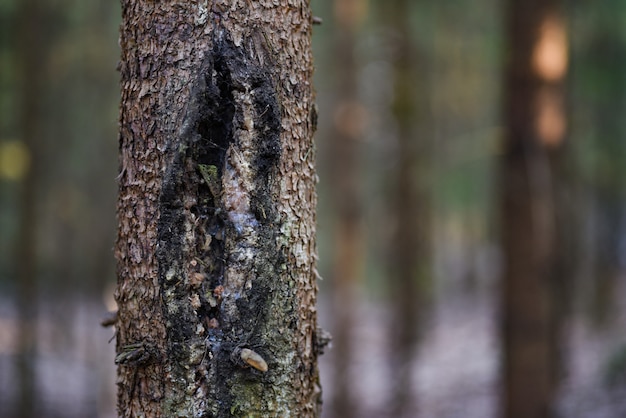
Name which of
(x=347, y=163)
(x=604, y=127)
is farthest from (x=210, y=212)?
(x=604, y=127)

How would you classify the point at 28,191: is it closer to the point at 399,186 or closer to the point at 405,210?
the point at 399,186

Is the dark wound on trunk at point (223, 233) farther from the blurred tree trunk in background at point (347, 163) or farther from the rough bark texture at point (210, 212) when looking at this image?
the blurred tree trunk in background at point (347, 163)

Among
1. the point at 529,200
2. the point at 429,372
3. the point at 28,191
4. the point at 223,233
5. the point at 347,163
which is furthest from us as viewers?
the point at 429,372

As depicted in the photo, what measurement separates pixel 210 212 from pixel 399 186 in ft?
34.9

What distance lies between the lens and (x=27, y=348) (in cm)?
970

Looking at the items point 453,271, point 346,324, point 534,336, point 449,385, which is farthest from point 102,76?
point 453,271

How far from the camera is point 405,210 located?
12391 millimetres

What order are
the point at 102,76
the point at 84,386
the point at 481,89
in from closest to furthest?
the point at 84,386 → the point at 102,76 → the point at 481,89

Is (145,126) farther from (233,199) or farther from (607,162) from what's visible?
(607,162)

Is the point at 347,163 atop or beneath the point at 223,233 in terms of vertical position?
atop

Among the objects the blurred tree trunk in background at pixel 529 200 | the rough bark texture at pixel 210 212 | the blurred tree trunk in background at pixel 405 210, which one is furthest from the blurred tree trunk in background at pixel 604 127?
the rough bark texture at pixel 210 212

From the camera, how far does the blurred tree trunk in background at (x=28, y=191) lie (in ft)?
29.4

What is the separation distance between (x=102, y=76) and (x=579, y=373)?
11243mm

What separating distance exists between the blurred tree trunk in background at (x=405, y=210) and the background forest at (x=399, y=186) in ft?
0.13
